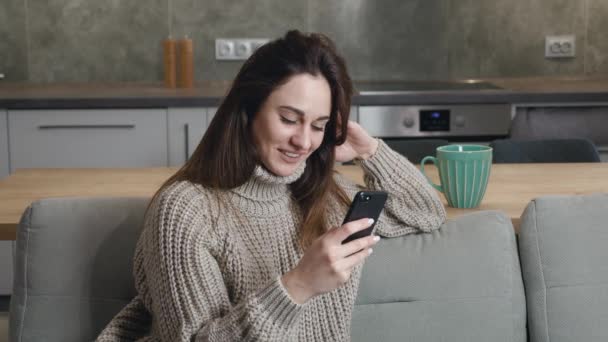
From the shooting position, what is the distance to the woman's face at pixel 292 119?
1.52 m

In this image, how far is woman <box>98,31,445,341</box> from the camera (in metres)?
1.38

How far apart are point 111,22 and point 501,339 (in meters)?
2.72

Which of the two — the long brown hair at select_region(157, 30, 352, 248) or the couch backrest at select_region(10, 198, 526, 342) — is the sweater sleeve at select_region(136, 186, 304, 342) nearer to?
the long brown hair at select_region(157, 30, 352, 248)

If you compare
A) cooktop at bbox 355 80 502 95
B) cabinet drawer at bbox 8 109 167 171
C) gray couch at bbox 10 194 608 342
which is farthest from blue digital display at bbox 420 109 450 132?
gray couch at bbox 10 194 608 342

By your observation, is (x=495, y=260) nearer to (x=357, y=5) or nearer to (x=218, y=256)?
(x=218, y=256)

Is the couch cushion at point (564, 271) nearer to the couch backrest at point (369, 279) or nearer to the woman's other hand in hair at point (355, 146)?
the couch backrest at point (369, 279)

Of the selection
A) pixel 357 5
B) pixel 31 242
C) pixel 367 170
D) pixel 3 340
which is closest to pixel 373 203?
pixel 367 170


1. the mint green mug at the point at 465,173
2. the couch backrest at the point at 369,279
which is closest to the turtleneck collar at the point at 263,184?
the couch backrest at the point at 369,279

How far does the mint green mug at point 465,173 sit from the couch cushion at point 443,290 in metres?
0.17

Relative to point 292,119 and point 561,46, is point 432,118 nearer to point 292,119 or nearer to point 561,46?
point 561,46

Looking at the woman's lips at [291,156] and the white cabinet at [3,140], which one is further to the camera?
the white cabinet at [3,140]

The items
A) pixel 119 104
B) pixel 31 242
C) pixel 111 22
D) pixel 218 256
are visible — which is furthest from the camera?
pixel 111 22

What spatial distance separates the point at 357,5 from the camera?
4.05m

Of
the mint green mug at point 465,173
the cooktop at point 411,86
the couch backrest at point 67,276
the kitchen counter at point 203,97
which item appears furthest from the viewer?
the cooktop at point 411,86
